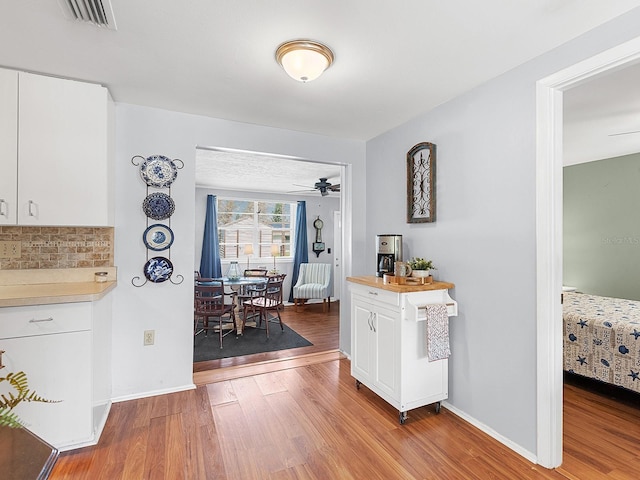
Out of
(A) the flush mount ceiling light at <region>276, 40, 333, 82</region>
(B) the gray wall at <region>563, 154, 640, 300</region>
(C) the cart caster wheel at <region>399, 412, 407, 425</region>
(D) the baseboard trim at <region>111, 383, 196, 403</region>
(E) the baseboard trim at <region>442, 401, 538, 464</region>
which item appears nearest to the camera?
(A) the flush mount ceiling light at <region>276, 40, 333, 82</region>

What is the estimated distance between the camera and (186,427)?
2252 millimetres

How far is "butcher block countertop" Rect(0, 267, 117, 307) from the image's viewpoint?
6.07 feet

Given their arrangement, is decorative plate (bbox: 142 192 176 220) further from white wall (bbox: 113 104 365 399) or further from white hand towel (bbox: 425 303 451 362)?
white hand towel (bbox: 425 303 451 362)

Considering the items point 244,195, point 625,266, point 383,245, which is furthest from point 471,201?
point 244,195

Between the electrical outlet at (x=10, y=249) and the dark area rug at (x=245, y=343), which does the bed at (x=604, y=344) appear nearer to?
the dark area rug at (x=245, y=343)

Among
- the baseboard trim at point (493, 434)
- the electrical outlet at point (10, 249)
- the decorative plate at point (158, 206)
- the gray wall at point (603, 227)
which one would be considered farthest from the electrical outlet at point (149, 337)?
the gray wall at point (603, 227)

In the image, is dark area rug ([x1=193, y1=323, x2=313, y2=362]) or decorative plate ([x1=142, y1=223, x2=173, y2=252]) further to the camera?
dark area rug ([x1=193, y1=323, x2=313, y2=362])

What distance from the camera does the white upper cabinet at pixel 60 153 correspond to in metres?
2.11

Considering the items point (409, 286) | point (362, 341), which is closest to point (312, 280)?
point (362, 341)

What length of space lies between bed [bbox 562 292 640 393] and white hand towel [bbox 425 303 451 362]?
4.75 feet

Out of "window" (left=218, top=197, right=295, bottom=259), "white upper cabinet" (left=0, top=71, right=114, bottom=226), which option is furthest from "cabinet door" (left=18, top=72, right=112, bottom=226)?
"window" (left=218, top=197, right=295, bottom=259)

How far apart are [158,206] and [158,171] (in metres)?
0.29

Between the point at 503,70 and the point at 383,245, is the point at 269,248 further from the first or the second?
the point at 503,70

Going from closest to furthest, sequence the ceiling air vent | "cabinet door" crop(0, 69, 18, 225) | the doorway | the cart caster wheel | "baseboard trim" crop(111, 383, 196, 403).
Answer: the ceiling air vent → "cabinet door" crop(0, 69, 18, 225) → the cart caster wheel → "baseboard trim" crop(111, 383, 196, 403) → the doorway
